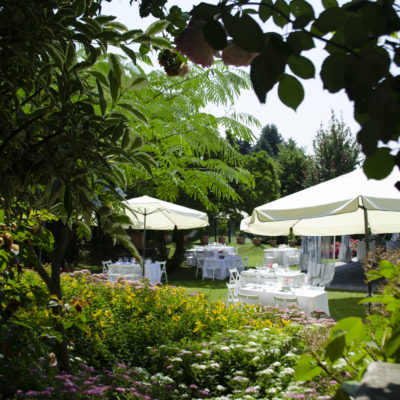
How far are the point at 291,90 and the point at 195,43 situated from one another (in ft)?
0.59

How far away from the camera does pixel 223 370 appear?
4.09 m

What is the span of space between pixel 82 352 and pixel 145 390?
1301 mm

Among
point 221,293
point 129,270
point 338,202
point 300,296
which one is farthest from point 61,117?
point 129,270

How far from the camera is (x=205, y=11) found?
0.57m

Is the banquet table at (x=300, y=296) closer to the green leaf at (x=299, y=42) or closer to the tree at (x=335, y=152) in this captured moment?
the green leaf at (x=299, y=42)

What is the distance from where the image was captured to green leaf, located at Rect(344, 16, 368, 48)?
489mm

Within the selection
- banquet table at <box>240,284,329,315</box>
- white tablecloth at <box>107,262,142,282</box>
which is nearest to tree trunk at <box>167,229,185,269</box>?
white tablecloth at <box>107,262,142,282</box>

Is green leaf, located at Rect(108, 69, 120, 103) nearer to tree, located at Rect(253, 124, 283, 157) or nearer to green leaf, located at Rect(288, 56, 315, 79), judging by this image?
green leaf, located at Rect(288, 56, 315, 79)

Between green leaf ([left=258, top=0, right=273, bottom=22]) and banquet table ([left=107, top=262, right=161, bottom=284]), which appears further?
banquet table ([left=107, top=262, right=161, bottom=284])

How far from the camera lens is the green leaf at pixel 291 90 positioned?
602 millimetres

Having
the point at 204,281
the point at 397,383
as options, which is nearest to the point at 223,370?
the point at 397,383

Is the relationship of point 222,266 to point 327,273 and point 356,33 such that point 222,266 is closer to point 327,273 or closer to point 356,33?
point 327,273

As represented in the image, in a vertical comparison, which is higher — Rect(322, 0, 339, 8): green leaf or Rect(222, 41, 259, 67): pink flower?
Rect(322, 0, 339, 8): green leaf

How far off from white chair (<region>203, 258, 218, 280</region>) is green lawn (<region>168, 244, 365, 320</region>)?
1.08 feet
